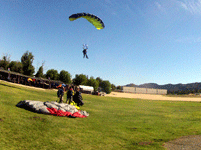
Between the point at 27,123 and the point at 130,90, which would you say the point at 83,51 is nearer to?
the point at 27,123

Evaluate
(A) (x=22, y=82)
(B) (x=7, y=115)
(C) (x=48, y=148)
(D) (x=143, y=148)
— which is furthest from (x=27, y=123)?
(A) (x=22, y=82)

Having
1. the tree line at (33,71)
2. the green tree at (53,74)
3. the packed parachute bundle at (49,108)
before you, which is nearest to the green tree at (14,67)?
the tree line at (33,71)

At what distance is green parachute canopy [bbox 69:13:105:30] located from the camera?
16812 millimetres

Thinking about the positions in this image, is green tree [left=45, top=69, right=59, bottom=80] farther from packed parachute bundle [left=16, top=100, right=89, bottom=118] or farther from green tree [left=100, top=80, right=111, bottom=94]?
packed parachute bundle [left=16, top=100, right=89, bottom=118]

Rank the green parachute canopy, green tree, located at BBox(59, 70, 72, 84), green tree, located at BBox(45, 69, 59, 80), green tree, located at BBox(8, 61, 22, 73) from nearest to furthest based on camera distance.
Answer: the green parachute canopy < green tree, located at BBox(8, 61, 22, 73) < green tree, located at BBox(59, 70, 72, 84) < green tree, located at BBox(45, 69, 59, 80)

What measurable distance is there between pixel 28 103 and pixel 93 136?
208 inches

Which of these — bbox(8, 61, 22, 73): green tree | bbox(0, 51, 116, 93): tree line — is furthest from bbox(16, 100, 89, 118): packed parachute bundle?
bbox(8, 61, 22, 73): green tree

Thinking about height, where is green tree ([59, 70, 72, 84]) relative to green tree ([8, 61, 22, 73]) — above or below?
below

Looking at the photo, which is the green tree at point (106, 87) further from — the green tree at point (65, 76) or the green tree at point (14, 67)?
the green tree at point (14, 67)

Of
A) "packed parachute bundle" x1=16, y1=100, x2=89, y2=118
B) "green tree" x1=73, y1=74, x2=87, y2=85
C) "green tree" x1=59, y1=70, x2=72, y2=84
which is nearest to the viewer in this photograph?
"packed parachute bundle" x1=16, y1=100, x2=89, y2=118

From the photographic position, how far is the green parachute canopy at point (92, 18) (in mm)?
16812

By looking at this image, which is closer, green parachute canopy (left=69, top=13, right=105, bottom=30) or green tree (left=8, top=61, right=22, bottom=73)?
green parachute canopy (left=69, top=13, right=105, bottom=30)

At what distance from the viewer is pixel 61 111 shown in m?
10.3

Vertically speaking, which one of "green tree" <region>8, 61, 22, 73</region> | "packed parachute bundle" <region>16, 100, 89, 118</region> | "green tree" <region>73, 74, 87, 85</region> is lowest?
"packed parachute bundle" <region>16, 100, 89, 118</region>
